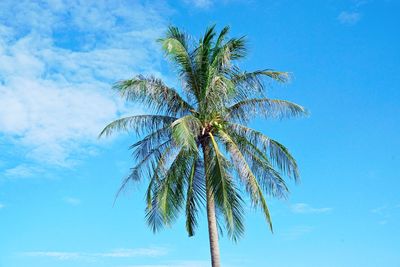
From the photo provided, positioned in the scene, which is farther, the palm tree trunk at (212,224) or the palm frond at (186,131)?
the palm tree trunk at (212,224)

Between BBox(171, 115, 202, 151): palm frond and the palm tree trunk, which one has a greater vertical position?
BBox(171, 115, 202, 151): palm frond

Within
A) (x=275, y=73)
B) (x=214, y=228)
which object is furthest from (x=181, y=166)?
(x=275, y=73)

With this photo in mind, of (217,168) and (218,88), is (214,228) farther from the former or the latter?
(218,88)

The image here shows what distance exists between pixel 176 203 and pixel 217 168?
2392 mm

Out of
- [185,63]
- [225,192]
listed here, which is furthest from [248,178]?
[185,63]

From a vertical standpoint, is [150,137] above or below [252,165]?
above

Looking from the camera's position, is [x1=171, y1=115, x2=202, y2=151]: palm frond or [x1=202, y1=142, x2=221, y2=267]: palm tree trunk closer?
[x1=171, y1=115, x2=202, y2=151]: palm frond

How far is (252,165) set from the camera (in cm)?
2130

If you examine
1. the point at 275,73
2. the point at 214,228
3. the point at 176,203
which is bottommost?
the point at 214,228

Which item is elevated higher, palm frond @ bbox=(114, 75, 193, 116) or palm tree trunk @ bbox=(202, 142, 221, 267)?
palm frond @ bbox=(114, 75, 193, 116)

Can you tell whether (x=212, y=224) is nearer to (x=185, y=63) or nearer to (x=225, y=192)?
(x=225, y=192)

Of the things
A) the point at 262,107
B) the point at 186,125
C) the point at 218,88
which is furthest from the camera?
the point at 262,107

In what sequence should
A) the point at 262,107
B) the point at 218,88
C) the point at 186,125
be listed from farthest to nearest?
the point at 262,107 < the point at 218,88 < the point at 186,125

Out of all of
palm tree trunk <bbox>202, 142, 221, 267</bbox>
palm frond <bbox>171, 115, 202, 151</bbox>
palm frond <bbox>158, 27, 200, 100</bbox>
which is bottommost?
palm tree trunk <bbox>202, 142, 221, 267</bbox>
